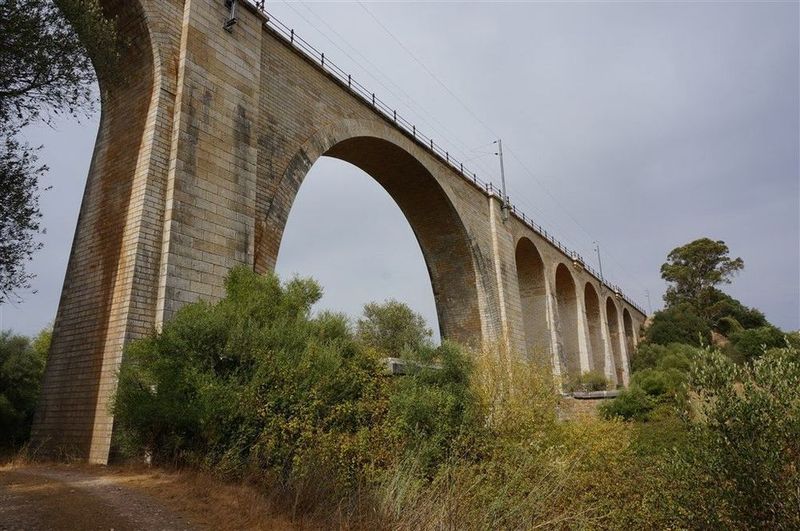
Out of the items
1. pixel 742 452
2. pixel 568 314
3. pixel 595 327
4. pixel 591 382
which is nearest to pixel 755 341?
pixel 591 382

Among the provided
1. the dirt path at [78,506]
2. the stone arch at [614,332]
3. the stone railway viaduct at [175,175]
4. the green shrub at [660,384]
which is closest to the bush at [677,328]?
the stone arch at [614,332]

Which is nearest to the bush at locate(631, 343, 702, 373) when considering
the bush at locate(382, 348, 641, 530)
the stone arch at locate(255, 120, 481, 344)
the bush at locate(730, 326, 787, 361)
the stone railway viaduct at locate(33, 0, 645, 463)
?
the bush at locate(730, 326, 787, 361)

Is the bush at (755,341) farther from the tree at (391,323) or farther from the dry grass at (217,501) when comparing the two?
the dry grass at (217,501)

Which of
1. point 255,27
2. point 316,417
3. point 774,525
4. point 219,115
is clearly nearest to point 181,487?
point 316,417

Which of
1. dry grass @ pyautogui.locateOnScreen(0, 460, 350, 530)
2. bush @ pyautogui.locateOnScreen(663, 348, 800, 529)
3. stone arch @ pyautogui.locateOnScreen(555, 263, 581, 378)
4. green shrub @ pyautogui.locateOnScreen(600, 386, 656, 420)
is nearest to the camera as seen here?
dry grass @ pyautogui.locateOnScreen(0, 460, 350, 530)

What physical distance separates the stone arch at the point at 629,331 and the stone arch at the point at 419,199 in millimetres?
26441

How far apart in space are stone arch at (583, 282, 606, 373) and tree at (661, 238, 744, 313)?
373 inches

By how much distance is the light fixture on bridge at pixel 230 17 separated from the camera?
34.1 ft

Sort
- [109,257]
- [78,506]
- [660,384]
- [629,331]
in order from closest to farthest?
1. [78,506]
2. [109,257]
3. [660,384]
4. [629,331]

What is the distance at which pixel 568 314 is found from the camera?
3009 centimetres

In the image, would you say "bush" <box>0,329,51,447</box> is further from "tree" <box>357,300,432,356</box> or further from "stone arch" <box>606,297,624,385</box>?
"stone arch" <box>606,297,624,385</box>

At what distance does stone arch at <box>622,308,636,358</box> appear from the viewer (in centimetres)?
4162

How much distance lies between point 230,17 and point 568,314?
24698mm

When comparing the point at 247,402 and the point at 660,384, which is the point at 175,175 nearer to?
the point at 247,402
